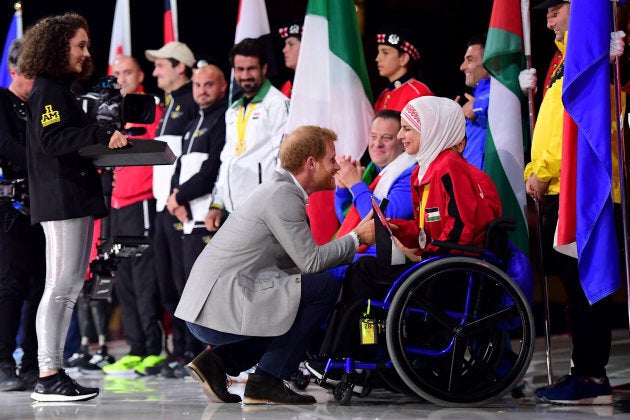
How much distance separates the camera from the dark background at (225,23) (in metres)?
7.70

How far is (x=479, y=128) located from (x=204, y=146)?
1.56 metres

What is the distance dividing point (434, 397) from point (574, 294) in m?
0.69

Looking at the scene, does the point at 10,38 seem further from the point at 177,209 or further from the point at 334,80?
the point at 334,80

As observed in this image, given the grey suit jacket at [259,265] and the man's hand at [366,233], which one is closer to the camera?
the grey suit jacket at [259,265]

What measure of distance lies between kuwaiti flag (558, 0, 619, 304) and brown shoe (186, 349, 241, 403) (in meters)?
1.37

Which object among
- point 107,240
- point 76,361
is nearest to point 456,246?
point 107,240

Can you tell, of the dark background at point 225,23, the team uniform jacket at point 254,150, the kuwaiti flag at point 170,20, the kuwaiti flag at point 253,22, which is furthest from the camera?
the dark background at point 225,23

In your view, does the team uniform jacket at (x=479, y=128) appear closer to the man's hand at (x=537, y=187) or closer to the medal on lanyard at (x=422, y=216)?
the man's hand at (x=537, y=187)

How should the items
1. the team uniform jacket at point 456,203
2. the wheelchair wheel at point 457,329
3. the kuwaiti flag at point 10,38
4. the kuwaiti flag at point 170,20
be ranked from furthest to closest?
the kuwaiti flag at point 170,20 → the kuwaiti flag at point 10,38 → the team uniform jacket at point 456,203 → the wheelchair wheel at point 457,329

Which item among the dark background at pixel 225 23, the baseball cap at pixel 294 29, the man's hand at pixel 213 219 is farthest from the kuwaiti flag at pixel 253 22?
the dark background at pixel 225 23

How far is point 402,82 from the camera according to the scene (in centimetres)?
517

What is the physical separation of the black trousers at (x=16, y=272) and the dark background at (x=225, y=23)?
308 cm

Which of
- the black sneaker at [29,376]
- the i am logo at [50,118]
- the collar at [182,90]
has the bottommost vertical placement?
the black sneaker at [29,376]

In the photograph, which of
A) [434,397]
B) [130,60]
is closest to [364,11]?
[130,60]
